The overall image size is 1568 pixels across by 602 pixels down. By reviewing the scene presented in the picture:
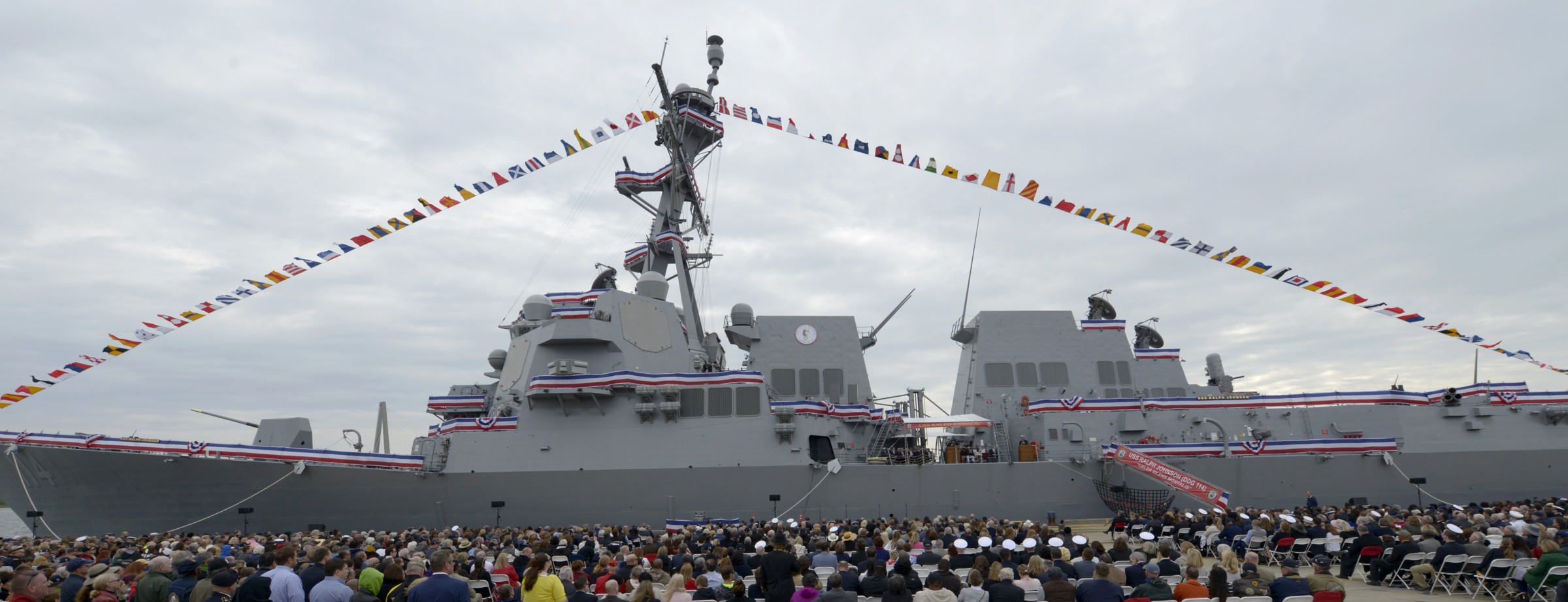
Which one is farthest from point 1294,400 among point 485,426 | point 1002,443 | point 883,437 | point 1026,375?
point 485,426

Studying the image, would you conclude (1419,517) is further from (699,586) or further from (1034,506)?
(699,586)

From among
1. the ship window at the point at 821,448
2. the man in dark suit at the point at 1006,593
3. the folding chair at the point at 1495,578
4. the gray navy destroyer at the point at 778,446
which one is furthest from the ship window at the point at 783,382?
the man in dark suit at the point at 1006,593

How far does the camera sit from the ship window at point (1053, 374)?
75.7ft

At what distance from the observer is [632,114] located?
21.7m

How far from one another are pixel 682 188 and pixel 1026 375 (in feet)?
38.8

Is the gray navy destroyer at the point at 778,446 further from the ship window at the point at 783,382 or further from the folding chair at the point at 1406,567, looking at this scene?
the folding chair at the point at 1406,567

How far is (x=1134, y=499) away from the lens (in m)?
19.5

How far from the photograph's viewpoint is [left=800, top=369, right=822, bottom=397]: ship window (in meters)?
22.4

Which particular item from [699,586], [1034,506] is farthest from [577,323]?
[699,586]

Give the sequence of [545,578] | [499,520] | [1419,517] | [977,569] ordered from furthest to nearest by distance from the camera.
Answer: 1. [499,520]
2. [1419,517]
3. [977,569]
4. [545,578]

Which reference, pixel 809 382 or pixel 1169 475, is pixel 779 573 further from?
pixel 809 382

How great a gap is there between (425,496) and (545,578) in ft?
47.2

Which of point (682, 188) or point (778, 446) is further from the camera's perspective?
point (682, 188)

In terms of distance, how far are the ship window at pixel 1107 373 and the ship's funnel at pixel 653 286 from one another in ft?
41.4
